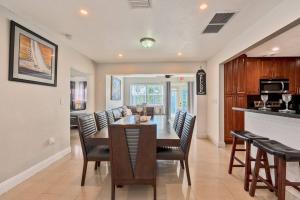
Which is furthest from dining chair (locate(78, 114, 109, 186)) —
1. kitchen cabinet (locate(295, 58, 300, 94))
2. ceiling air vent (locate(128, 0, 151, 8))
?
kitchen cabinet (locate(295, 58, 300, 94))

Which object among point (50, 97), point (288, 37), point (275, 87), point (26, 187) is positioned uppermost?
point (288, 37)

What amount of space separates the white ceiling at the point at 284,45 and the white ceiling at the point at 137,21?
80cm

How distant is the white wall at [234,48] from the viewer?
2227 millimetres

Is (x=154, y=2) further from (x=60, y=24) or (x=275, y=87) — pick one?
(x=275, y=87)

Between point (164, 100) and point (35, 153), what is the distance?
25.1 feet

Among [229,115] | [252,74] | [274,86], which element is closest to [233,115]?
[229,115]

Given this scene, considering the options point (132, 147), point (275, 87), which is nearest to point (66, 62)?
point (132, 147)

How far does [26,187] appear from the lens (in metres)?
2.61

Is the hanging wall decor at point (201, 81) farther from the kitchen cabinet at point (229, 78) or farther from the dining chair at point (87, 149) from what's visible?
the dining chair at point (87, 149)

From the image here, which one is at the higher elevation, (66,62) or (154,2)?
(154,2)

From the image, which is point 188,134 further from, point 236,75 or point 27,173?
point 236,75

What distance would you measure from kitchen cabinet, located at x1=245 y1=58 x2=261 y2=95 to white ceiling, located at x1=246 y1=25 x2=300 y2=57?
0.69 ft

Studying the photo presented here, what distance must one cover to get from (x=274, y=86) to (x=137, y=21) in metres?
4.06

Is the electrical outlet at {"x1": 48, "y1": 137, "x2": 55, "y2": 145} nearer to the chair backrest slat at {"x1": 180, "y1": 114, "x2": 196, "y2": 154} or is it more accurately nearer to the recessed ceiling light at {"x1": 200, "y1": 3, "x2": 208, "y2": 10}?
the chair backrest slat at {"x1": 180, "y1": 114, "x2": 196, "y2": 154}
